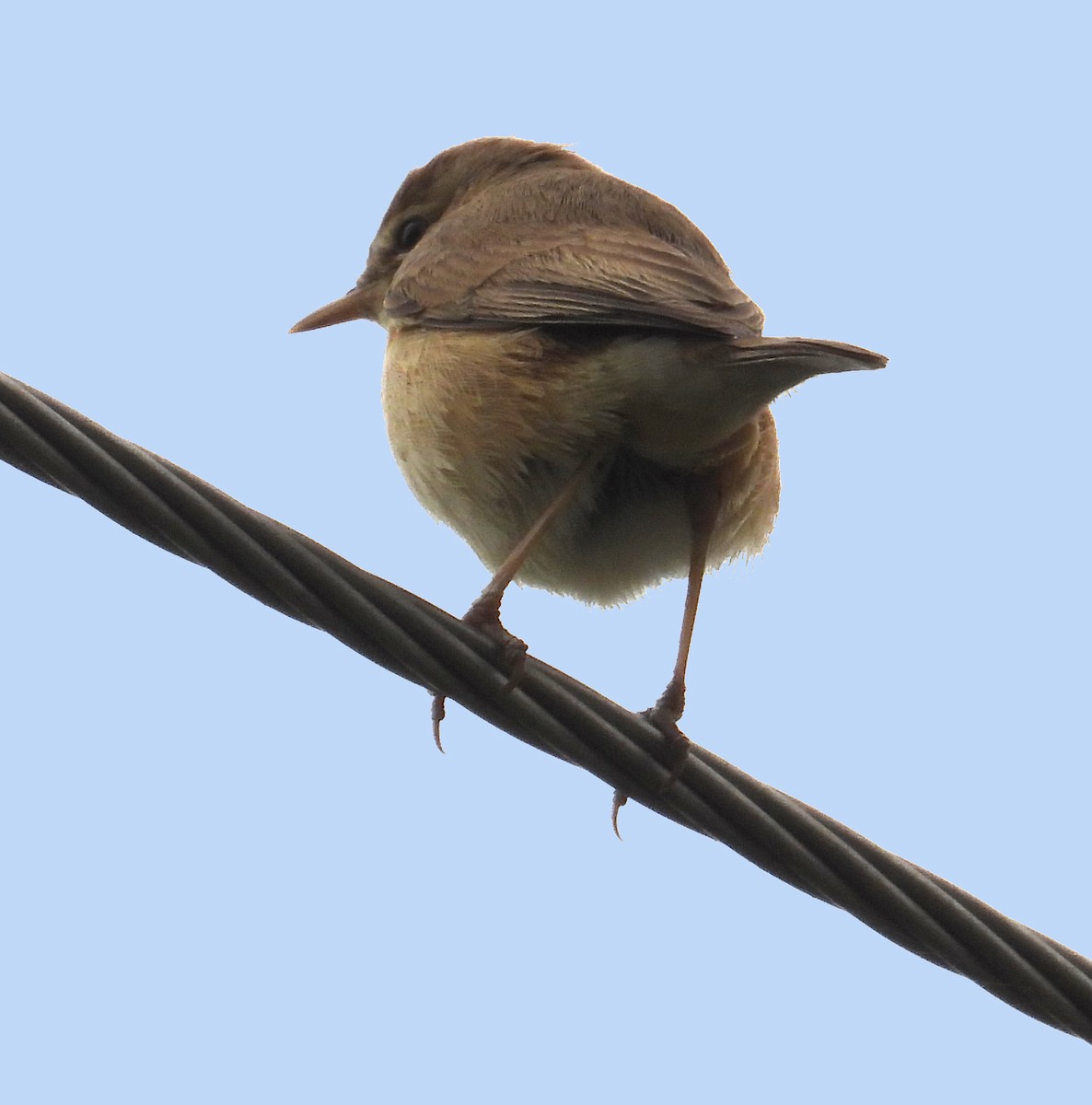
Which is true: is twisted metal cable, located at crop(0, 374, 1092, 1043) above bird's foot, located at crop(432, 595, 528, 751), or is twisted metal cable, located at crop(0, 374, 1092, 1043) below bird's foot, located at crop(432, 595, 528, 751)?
below

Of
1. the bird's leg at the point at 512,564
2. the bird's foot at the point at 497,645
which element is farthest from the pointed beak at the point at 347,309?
the bird's foot at the point at 497,645

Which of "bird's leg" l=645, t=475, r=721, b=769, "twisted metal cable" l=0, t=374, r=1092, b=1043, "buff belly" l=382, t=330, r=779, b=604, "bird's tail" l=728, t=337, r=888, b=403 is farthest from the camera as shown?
"bird's leg" l=645, t=475, r=721, b=769

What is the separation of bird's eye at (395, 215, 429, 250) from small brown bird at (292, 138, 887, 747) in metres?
0.80

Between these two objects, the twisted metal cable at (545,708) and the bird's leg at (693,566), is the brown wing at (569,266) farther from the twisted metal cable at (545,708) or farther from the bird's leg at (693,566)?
the twisted metal cable at (545,708)

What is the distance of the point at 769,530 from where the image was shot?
5.97m

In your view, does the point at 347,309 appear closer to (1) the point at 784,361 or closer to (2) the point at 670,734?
(1) the point at 784,361

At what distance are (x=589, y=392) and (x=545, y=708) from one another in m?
1.45

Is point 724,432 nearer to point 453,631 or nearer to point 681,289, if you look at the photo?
point 681,289

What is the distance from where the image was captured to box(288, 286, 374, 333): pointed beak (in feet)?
23.4

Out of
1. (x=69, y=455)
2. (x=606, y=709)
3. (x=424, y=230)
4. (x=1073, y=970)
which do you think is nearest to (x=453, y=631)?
(x=606, y=709)

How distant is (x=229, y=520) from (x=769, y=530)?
3.02 meters

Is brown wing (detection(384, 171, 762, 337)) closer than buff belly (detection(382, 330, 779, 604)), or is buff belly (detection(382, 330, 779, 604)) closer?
brown wing (detection(384, 171, 762, 337))

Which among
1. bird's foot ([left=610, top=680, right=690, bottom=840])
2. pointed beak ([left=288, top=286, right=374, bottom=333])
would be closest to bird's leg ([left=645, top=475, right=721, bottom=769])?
bird's foot ([left=610, top=680, right=690, bottom=840])

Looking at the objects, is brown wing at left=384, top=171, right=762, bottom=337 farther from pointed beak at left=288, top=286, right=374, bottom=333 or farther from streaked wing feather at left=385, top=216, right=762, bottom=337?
pointed beak at left=288, top=286, right=374, bottom=333
